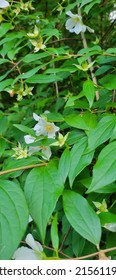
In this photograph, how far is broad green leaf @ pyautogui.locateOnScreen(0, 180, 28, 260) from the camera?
2.08 ft

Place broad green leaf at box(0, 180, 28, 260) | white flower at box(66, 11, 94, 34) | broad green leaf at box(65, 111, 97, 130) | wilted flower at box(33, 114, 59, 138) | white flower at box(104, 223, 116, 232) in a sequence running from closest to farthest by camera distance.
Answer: broad green leaf at box(0, 180, 28, 260) → white flower at box(104, 223, 116, 232) → broad green leaf at box(65, 111, 97, 130) → wilted flower at box(33, 114, 59, 138) → white flower at box(66, 11, 94, 34)

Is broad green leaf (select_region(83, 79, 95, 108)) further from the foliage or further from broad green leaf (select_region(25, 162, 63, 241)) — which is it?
broad green leaf (select_region(25, 162, 63, 241))

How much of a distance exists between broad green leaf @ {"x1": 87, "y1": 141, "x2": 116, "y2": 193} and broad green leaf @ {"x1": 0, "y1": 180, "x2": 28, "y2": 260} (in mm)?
124

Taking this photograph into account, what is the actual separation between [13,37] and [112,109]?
37 cm

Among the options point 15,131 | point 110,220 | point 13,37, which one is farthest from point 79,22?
point 110,220

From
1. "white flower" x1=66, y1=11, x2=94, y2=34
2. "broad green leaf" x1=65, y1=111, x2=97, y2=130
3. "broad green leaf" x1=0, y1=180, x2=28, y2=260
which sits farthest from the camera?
"white flower" x1=66, y1=11, x2=94, y2=34

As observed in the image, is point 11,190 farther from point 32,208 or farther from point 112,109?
point 112,109

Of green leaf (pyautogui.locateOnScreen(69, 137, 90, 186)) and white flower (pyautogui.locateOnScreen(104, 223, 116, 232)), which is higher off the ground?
green leaf (pyautogui.locateOnScreen(69, 137, 90, 186))

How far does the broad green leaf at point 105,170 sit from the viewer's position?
0.68 meters

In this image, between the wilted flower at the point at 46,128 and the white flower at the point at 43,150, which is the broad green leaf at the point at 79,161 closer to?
the white flower at the point at 43,150

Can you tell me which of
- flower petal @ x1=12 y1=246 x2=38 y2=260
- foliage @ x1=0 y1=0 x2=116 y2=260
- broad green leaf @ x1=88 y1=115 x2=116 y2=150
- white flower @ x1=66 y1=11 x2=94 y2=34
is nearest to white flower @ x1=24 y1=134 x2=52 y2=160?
foliage @ x1=0 y1=0 x2=116 y2=260

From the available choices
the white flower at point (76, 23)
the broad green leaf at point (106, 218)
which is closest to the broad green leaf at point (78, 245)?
the broad green leaf at point (106, 218)

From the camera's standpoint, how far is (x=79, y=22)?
1303mm

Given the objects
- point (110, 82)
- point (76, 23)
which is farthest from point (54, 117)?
point (76, 23)
